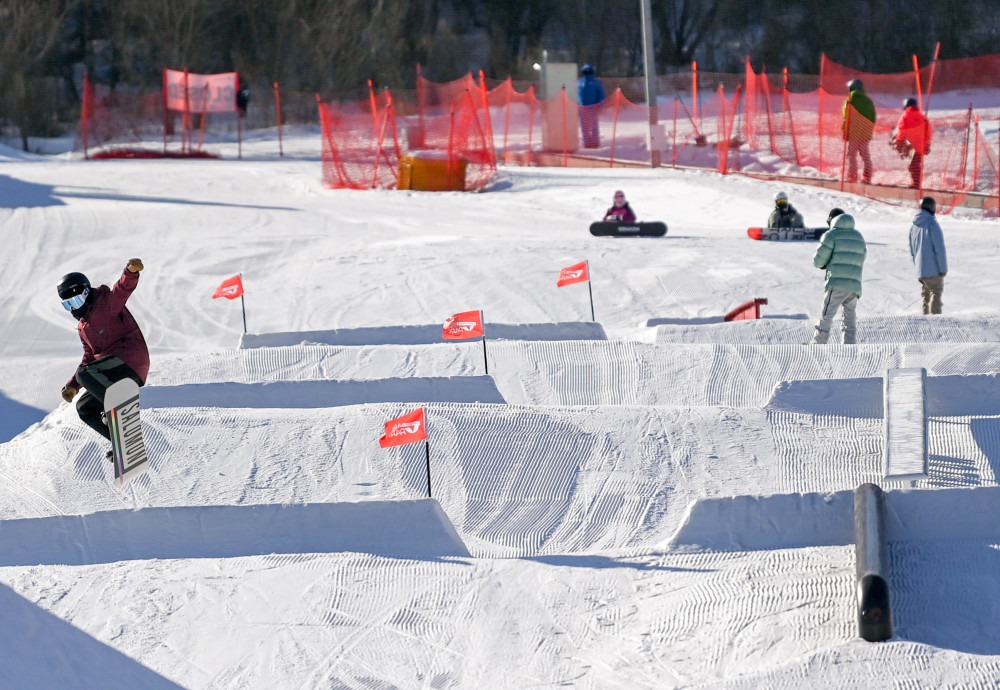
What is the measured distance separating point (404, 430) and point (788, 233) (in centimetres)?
948

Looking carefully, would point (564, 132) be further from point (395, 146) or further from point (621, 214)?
point (621, 214)

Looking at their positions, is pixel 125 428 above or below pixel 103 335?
below

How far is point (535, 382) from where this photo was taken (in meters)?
9.39

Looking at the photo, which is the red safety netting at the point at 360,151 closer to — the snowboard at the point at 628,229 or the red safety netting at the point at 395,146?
the red safety netting at the point at 395,146

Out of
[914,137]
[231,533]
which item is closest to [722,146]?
[914,137]

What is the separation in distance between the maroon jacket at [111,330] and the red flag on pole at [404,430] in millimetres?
1433

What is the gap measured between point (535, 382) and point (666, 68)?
91.4ft

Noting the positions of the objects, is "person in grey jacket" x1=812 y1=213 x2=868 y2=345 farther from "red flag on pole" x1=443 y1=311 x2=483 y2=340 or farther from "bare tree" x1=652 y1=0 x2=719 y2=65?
"bare tree" x1=652 y1=0 x2=719 y2=65

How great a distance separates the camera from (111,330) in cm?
636

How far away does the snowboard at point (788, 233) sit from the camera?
14.6 m

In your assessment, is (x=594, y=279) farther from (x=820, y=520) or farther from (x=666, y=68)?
(x=666, y=68)

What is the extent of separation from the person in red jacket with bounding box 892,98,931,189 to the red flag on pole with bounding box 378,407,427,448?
12.5 metres

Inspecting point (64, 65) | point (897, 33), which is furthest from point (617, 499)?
point (64, 65)

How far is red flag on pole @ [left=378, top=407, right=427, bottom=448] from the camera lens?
6359 millimetres
